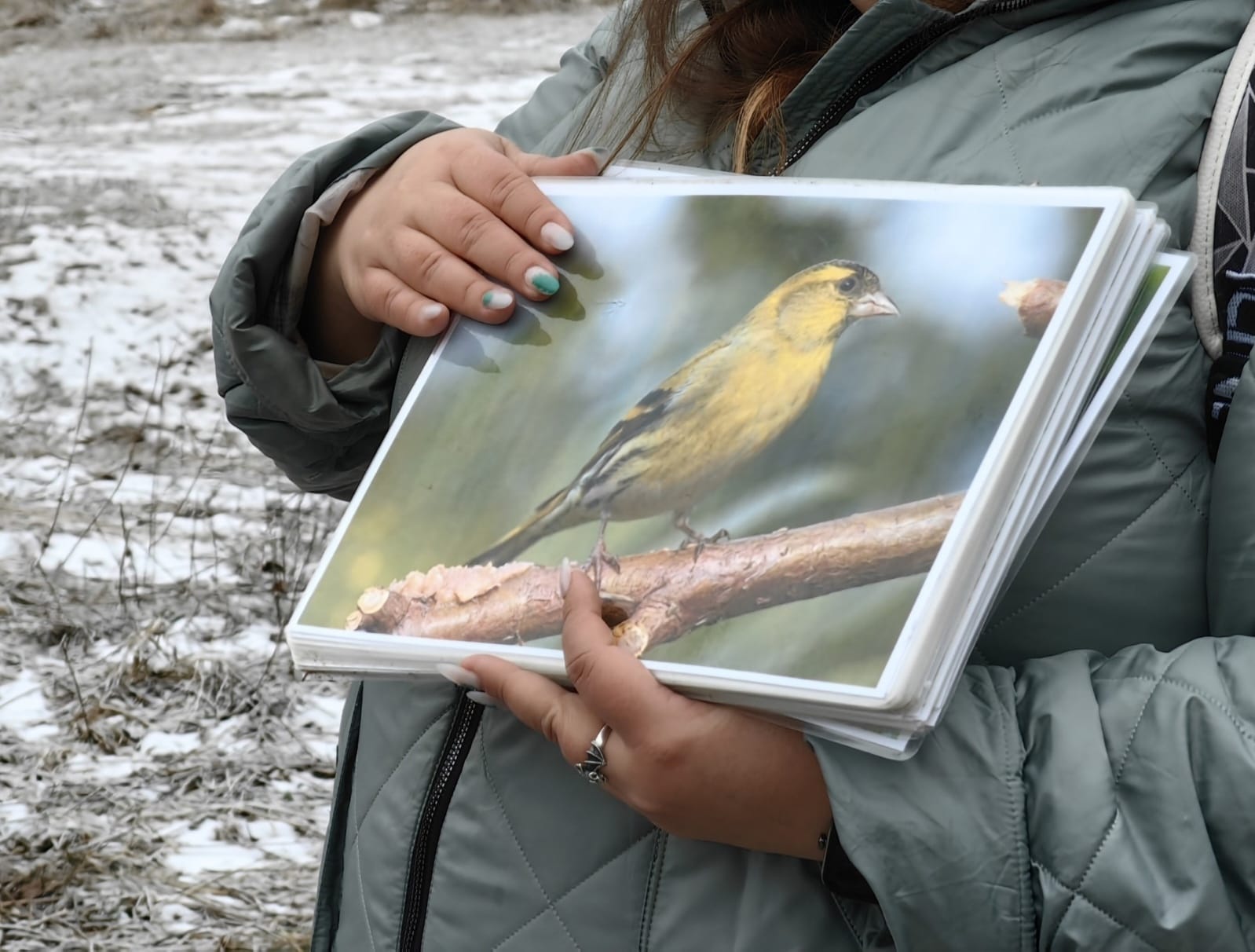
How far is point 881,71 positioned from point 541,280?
12.2 inches

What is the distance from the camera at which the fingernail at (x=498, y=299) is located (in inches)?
33.9

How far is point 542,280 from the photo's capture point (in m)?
0.85

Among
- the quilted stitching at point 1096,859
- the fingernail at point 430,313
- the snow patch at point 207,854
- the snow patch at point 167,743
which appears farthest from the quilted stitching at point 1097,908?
the snow patch at point 167,743

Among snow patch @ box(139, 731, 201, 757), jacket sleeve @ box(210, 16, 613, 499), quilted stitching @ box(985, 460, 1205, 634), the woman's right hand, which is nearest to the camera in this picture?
quilted stitching @ box(985, 460, 1205, 634)

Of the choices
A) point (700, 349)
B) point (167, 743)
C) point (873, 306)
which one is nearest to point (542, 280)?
point (700, 349)

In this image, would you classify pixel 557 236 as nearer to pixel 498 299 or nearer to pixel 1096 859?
pixel 498 299

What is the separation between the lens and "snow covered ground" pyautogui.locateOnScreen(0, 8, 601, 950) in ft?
6.53

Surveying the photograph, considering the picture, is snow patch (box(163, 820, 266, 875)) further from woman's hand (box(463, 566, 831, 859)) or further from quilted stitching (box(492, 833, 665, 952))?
woman's hand (box(463, 566, 831, 859))

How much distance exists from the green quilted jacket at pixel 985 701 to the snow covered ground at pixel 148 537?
110 cm

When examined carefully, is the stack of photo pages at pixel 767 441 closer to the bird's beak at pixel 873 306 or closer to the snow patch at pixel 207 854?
the bird's beak at pixel 873 306

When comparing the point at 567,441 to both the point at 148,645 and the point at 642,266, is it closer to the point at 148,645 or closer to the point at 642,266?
the point at 642,266

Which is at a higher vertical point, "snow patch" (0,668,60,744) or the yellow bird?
the yellow bird

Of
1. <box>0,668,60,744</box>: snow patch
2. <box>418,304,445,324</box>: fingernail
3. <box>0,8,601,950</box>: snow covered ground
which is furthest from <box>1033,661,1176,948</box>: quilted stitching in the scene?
<box>0,668,60,744</box>: snow patch

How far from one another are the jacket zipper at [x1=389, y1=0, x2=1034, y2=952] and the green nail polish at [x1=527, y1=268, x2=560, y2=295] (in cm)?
21
